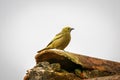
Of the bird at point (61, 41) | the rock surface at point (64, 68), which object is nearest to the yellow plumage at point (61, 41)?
the bird at point (61, 41)

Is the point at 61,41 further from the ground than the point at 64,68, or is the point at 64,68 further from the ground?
the point at 61,41

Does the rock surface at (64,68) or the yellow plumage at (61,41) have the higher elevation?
the yellow plumage at (61,41)

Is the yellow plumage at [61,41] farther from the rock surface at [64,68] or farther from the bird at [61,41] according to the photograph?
the rock surface at [64,68]

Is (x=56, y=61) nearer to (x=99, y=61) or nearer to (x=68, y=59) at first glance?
(x=68, y=59)

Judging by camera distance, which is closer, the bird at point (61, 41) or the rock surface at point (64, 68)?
the rock surface at point (64, 68)

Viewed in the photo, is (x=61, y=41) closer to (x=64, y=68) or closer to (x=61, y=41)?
(x=61, y=41)

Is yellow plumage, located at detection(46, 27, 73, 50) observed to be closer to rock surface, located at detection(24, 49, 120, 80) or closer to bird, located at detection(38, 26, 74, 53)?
bird, located at detection(38, 26, 74, 53)

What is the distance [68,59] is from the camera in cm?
257

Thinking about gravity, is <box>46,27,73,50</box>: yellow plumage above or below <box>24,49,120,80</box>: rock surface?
above

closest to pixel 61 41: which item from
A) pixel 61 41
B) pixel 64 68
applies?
pixel 61 41

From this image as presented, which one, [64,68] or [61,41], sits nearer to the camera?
[64,68]

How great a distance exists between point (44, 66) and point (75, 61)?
24 cm

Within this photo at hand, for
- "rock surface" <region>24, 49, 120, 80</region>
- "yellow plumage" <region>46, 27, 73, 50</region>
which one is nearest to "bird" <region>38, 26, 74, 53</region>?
"yellow plumage" <region>46, 27, 73, 50</region>

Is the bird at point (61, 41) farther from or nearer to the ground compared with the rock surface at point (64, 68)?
farther from the ground
